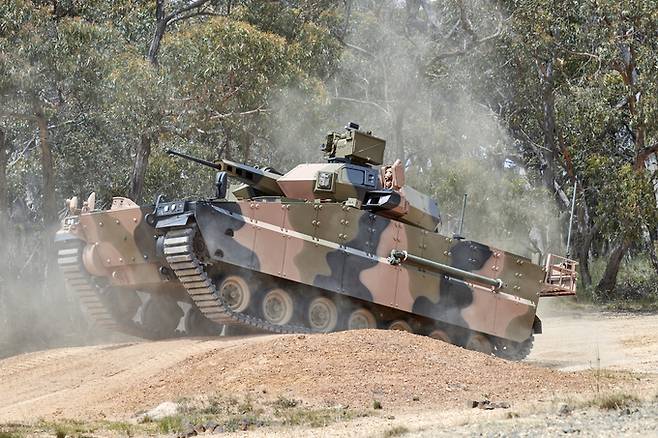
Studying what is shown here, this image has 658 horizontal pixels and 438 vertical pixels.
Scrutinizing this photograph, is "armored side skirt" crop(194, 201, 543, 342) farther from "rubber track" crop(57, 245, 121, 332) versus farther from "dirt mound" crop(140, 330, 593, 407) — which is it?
"rubber track" crop(57, 245, 121, 332)

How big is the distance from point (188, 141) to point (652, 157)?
17.0 m

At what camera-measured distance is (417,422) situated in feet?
37.3

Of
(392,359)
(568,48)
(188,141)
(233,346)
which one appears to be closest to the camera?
(392,359)

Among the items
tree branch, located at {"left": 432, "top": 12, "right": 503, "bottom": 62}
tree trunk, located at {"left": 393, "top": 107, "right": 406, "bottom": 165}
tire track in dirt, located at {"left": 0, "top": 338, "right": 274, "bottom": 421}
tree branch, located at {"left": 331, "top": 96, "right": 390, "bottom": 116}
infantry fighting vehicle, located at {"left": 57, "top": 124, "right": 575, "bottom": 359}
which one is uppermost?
tree branch, located at {"left": 432, "top": 12, "right": 503, "bottom": 62}

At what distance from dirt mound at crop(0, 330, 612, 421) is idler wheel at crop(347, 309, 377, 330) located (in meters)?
2.53

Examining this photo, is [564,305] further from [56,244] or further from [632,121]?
[56,244]

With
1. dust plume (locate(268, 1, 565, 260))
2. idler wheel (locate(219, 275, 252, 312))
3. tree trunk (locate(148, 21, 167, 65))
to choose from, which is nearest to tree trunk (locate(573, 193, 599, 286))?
dust plume (locate(268, 1, 565, 260))

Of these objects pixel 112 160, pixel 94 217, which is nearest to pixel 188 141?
pixel 112 160

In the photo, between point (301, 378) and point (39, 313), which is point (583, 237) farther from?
point (301, 378)

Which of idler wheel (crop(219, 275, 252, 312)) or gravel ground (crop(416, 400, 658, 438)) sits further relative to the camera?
idler wheel (crop(219, 275, 252, 312))

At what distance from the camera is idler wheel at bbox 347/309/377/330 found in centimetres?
1950

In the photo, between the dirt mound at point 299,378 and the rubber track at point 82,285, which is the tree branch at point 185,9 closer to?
the rubber track at point 82,285

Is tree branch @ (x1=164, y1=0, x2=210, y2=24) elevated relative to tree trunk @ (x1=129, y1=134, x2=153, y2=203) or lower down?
elevated

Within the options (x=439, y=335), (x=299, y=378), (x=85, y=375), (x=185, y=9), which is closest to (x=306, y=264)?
(x=439, y=335)
